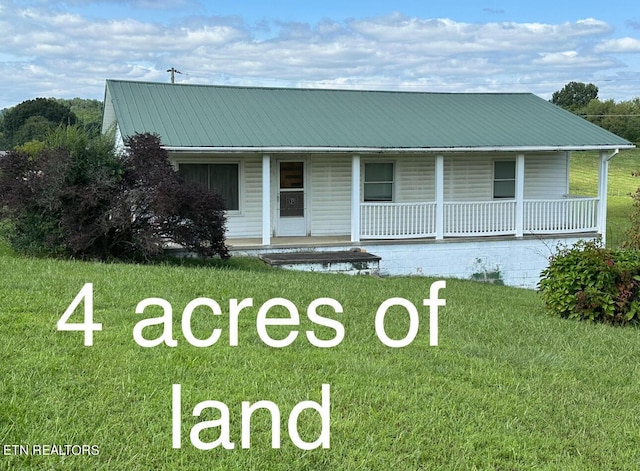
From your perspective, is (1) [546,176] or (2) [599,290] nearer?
(2) [599,290]

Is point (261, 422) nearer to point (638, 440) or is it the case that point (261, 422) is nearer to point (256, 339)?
point (256, 339)

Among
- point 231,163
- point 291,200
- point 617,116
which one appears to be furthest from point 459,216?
point 617,116

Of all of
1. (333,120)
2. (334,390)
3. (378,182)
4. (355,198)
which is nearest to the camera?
(334,390)

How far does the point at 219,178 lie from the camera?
16.3 m

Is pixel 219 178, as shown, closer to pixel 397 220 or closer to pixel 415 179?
pixel 397 220

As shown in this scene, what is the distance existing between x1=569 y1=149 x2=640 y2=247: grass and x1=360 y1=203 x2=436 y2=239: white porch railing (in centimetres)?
824

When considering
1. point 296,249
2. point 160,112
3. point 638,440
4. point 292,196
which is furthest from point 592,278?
point 160,112

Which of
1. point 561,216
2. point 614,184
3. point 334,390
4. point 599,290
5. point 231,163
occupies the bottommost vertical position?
point 334,390

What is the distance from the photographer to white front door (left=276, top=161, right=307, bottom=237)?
16.9m

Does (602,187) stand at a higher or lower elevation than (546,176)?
lower

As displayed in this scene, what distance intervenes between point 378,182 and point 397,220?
184 cm

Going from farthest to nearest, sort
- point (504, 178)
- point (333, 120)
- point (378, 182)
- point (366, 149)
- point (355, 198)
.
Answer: point (504, 178), point (378, 182), point (333, 120), point (355, 198), point (366, 149)

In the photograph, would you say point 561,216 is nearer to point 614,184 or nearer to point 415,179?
point 415,179

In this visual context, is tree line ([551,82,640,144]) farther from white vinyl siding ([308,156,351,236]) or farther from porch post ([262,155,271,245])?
porch post ([262,155,271,245])
